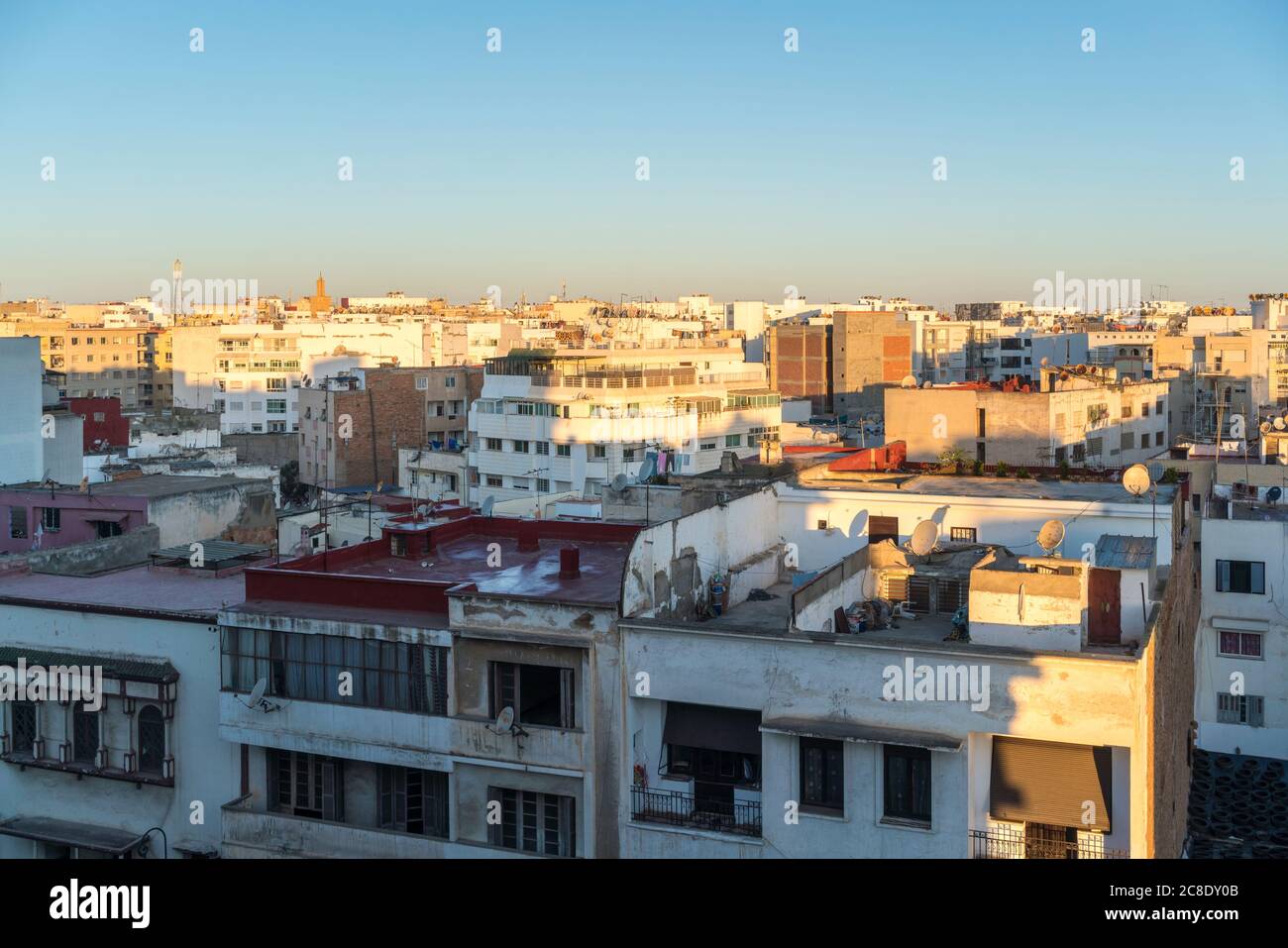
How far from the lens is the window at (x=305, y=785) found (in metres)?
15.2

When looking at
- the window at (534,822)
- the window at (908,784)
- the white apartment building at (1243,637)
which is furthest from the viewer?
the white apartment building at (1243,637)

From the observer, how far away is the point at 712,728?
1379 cm

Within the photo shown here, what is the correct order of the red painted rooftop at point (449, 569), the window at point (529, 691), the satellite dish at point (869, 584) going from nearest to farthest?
the window at point (529, 691) < the red painted rooftop at point (449, 569) < the satellite dish at point (869, 584)

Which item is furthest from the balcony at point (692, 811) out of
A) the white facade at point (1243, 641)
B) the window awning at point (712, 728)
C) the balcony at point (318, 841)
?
the white facade at point (1243, 641)

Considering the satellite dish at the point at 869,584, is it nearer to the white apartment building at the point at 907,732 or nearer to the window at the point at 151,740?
the white apartment building at the point at 907,732

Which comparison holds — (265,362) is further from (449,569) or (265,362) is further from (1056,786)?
(1056,786)

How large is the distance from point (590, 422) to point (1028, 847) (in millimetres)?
33858

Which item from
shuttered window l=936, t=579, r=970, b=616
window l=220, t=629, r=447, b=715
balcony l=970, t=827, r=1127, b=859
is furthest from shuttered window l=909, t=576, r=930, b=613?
window l=220, t=629, r=447, b=715

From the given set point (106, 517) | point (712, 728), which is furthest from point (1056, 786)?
point (106, 517)

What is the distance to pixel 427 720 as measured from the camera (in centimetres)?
1448

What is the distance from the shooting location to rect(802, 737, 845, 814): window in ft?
42.4

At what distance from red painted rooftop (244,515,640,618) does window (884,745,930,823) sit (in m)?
3.35

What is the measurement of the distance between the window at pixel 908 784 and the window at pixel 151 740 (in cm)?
918

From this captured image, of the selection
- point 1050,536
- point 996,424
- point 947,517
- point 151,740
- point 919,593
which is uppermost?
point 996,424
